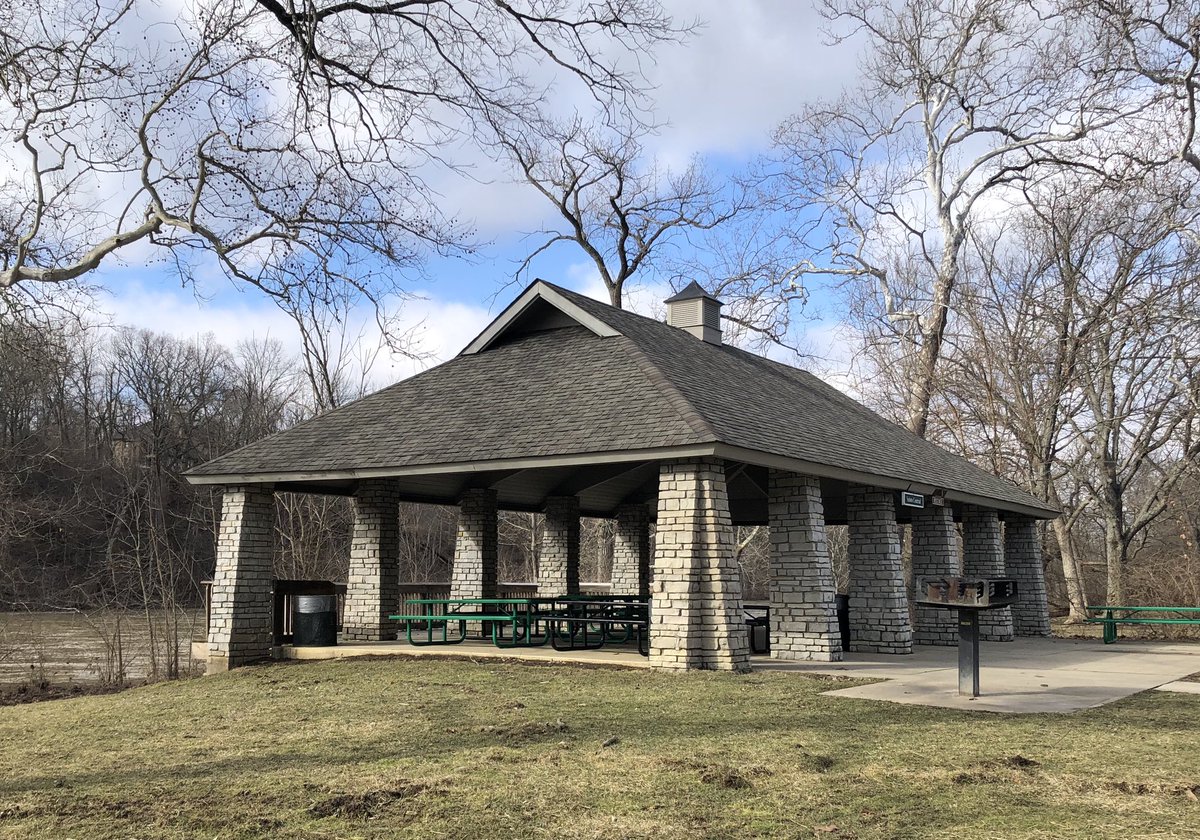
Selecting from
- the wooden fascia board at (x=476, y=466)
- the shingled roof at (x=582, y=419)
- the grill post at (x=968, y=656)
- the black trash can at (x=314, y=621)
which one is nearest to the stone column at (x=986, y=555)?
the shingled roof at (x=582, y=419)

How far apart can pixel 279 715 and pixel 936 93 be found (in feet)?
90.4

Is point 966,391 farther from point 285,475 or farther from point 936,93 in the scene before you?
point 285,475

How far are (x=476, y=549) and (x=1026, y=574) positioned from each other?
11.5 meters

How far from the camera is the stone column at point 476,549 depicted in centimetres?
1880

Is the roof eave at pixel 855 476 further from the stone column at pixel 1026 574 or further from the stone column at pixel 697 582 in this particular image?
the stone column at pixel 1026 574

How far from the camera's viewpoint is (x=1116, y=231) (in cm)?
A: 2636

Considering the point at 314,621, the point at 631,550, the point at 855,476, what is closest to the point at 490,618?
the point at 314,621

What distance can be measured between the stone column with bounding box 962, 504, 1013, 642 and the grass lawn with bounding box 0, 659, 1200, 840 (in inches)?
337

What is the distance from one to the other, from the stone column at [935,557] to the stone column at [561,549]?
6.43 metres

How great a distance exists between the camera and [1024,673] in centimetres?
1334

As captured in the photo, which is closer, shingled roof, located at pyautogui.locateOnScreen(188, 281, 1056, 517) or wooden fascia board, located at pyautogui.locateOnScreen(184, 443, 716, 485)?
wooden fascia board, located at pyautogui.locateOnScreen(184, 443, 716, 485)

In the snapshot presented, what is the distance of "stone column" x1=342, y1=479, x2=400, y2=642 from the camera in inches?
679

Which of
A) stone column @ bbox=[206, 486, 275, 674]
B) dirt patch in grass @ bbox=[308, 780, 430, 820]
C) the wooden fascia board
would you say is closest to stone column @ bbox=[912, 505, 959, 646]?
the wooden fascia board

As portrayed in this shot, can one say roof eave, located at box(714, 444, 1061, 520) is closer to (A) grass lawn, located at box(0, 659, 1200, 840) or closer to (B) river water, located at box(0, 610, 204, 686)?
(A) grass lawn, located at box(0, 659, 1200, 840)
